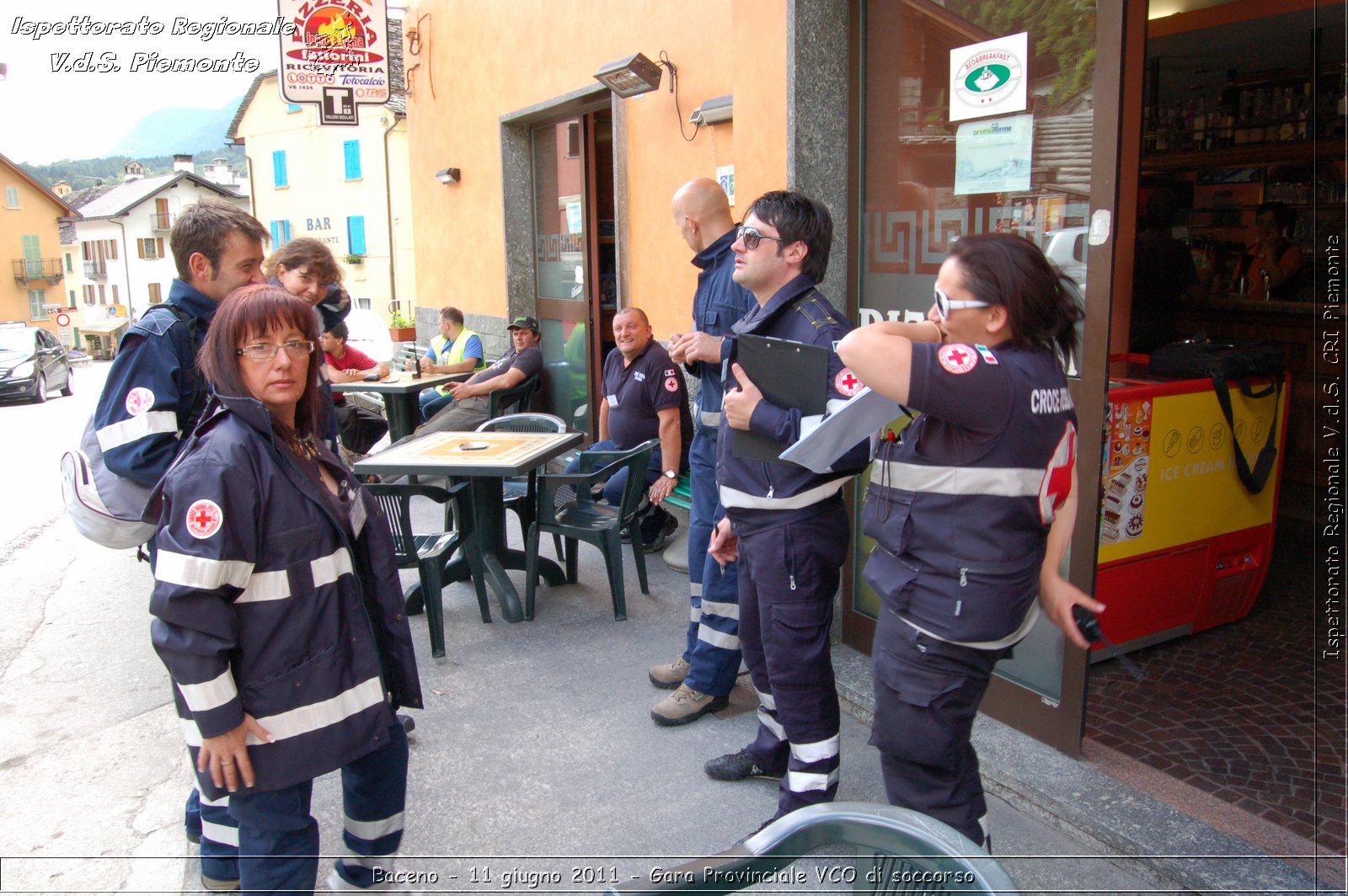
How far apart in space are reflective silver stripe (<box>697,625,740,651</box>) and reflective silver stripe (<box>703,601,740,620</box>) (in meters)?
0.09

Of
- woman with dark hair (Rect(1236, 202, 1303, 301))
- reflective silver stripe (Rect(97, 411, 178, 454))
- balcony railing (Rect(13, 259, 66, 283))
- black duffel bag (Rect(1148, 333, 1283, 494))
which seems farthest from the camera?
balcony railing (Rect(13, 259, 66, 283))

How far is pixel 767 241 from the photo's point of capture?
9.59 ft

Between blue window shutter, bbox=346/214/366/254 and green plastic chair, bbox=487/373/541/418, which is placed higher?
blue window shutter, bbox=346/214/366/254

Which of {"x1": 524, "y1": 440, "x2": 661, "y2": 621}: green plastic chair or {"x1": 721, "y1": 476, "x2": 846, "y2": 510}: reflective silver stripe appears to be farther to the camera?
{"x1": 524, "y1": 440, "x2": 661, "y2": 621}: green plastic chair

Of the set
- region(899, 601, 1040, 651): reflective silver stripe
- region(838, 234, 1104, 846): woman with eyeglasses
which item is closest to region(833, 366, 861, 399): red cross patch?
region(838, 234, 1104, 846): woman with eyeglasses

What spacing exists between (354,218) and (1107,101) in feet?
79.8

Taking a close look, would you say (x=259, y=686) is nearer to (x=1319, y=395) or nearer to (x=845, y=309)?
(x=845, y=309)

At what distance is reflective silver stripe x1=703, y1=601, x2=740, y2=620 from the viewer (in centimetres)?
356

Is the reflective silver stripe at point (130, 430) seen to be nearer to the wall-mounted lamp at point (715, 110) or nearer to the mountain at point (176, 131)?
the wall-mounted lamp at point (715, 110)

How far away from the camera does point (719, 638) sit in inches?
144

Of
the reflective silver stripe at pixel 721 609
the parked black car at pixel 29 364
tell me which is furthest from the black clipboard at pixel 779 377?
the parked black car at pixel 29 364

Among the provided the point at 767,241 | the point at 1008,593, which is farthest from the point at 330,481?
the point at 1008,593

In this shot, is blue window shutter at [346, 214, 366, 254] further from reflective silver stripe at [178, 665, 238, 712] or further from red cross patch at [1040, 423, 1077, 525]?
red cross patch at [1040, 423, 1077, 525]

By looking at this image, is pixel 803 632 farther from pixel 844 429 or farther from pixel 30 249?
pixel 30 249
